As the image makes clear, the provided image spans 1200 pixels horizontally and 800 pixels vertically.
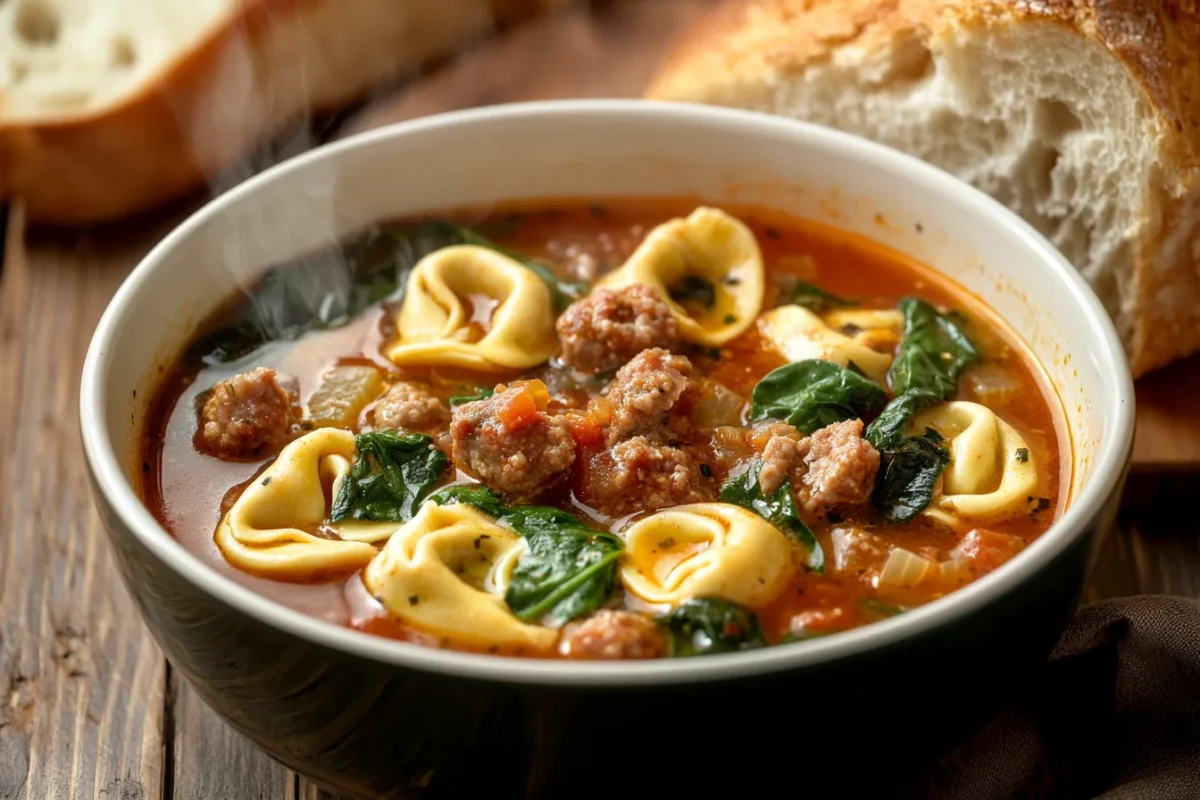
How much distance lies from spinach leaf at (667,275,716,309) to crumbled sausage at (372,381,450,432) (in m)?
1.07

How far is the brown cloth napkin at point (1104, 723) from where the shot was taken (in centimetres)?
393

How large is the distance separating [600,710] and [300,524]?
1363 millimetres

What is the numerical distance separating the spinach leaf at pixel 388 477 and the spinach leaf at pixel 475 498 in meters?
0.08

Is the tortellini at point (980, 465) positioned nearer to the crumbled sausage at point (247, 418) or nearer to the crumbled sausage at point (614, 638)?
the crumbled sausage at point (614, 638)

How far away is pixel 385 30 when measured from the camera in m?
7.04

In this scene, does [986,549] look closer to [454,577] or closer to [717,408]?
[717,408]

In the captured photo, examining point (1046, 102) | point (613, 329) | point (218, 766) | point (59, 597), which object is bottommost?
point (59, 597)

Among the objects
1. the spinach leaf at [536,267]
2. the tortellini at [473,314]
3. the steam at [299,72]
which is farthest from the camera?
the steam at [299,72]

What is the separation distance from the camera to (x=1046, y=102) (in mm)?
5172

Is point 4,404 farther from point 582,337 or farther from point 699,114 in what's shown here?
point 699,114

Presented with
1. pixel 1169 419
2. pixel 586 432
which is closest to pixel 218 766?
pixel 586 432

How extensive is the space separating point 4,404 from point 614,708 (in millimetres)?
3736

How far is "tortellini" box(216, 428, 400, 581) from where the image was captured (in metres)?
3.74

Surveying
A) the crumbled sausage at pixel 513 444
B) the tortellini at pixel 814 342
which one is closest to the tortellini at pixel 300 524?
the crumbled sausage at pixel 513 444
